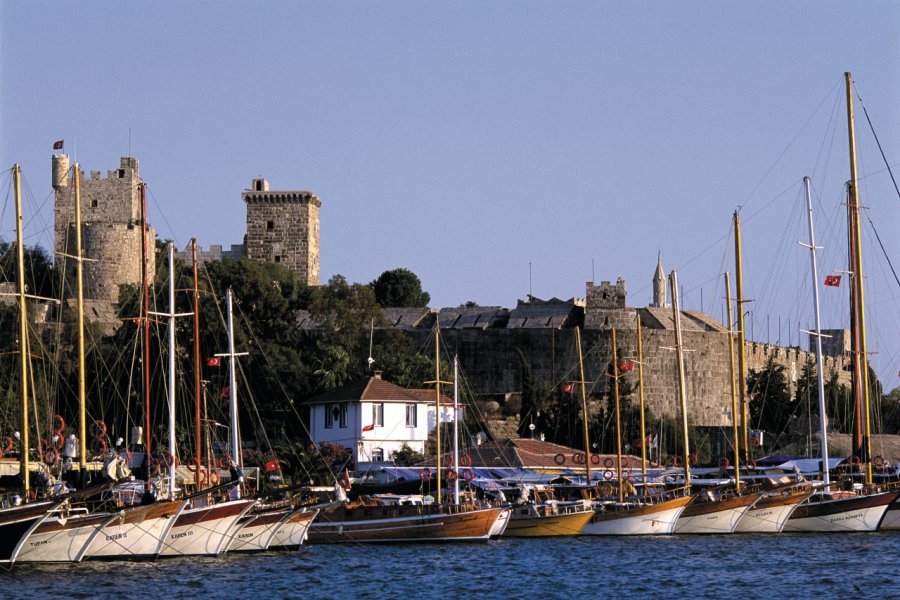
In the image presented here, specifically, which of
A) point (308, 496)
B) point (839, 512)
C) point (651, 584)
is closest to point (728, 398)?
point (839, 512)

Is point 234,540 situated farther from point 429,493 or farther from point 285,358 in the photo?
point 285,358

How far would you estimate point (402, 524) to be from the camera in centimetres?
4759

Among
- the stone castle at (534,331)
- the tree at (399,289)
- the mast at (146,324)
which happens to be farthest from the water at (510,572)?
the tree at (399,289)

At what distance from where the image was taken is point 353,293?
272ft

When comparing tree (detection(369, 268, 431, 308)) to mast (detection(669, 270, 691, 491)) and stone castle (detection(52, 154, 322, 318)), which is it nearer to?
stone castle (detection(52, 154, 322, 318))

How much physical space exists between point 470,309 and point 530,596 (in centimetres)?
5457

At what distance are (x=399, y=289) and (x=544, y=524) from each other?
71.8m

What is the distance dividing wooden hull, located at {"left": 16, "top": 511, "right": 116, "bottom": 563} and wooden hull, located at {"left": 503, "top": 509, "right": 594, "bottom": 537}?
14248 mm

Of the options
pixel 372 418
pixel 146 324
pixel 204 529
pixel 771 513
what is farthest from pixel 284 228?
pixel 204 529

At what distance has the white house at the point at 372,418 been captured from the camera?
67875 millimetres

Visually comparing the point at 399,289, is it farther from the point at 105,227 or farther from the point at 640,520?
the point at 640,520

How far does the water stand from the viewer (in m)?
36.6

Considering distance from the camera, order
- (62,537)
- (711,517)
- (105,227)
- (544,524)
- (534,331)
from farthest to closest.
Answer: (105,227) → (534,331) → (711,517) → (544,524) → (62,537)

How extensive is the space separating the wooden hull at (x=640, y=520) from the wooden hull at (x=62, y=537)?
16.0m
